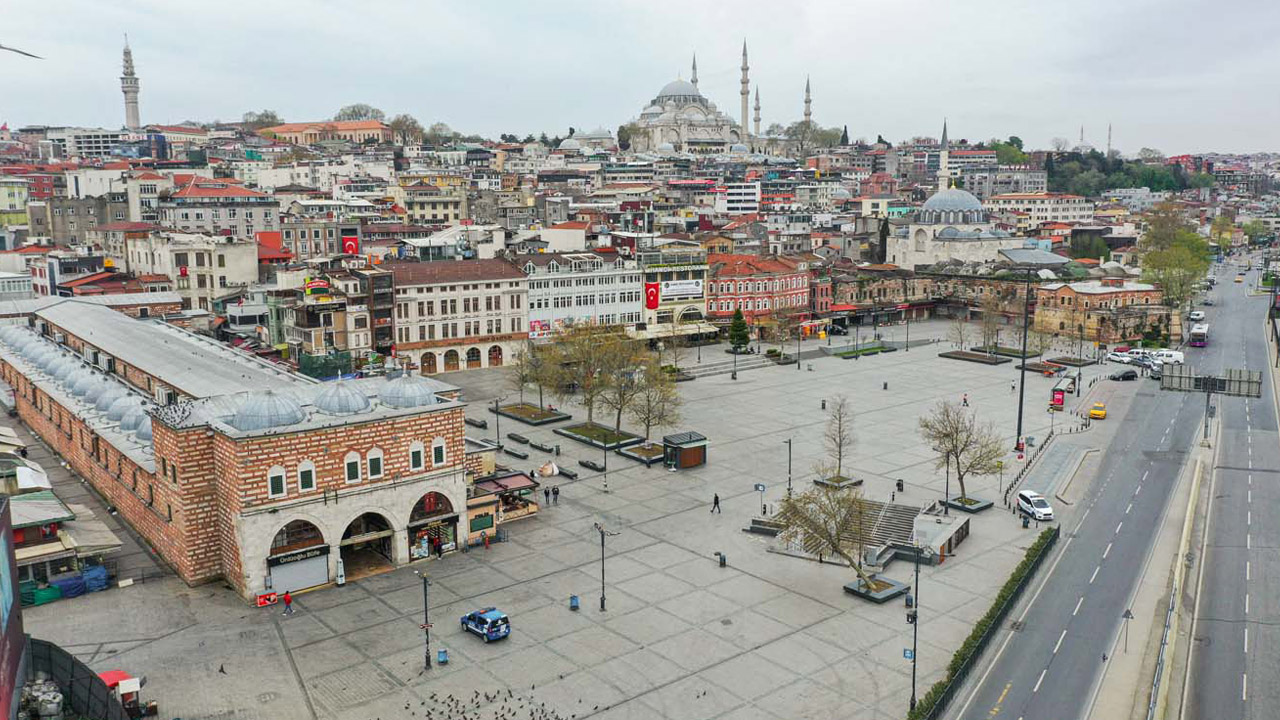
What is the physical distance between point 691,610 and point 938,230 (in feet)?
336

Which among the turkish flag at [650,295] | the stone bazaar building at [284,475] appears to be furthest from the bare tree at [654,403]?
the turkish flag at [650,295]

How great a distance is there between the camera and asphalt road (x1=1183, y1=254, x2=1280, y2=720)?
104 ft

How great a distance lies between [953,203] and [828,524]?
10168cm

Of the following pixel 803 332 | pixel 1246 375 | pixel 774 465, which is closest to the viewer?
pixel 774 465

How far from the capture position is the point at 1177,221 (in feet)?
488

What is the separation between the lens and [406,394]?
144 feet

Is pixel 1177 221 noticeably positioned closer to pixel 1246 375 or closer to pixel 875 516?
pixel 1246 375

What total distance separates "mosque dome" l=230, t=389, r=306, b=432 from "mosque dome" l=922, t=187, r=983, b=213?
109 metres

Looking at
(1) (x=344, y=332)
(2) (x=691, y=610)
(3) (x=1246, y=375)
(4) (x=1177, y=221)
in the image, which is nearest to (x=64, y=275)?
(1) (x=344, y=332)

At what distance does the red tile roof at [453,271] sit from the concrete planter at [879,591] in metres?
50.9

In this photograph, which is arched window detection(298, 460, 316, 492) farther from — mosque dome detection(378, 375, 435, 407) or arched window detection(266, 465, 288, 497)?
mosque dome detection(378, 375, 435, 407)

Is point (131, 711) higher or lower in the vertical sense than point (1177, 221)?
lower

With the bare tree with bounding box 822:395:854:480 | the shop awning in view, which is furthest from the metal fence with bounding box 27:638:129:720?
the bare tree with bounding box 822:395:854:480

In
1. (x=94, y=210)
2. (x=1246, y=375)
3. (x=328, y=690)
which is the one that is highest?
(x=94, y=210)
